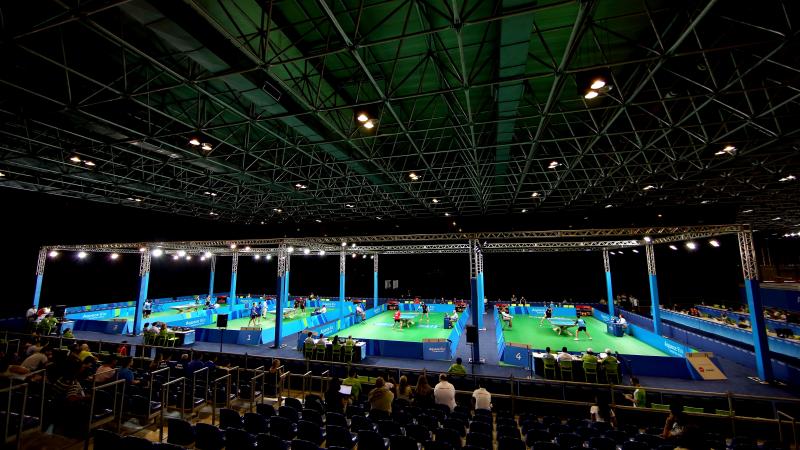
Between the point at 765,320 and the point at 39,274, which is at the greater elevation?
the point at 39,274

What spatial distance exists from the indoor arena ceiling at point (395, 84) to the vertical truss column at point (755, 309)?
3505mm

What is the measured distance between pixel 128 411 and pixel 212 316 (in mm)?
24750

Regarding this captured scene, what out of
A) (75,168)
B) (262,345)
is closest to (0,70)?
(75,168)

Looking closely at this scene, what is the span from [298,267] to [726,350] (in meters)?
45.0

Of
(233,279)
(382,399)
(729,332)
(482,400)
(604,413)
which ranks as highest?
(233,279)

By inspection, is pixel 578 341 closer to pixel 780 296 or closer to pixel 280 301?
pixel 280 301

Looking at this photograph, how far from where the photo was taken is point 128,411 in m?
8.41

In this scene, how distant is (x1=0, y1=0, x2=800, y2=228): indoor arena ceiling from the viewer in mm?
6727

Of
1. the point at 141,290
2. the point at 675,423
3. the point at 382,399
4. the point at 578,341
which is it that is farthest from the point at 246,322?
the point at 675,423

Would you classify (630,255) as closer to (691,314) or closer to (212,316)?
(691,314)

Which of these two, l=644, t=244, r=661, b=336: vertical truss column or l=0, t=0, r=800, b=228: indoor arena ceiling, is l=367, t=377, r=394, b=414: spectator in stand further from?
l=644, t=244, r=661, b=336: vertical truss column

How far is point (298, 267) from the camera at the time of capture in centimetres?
4891

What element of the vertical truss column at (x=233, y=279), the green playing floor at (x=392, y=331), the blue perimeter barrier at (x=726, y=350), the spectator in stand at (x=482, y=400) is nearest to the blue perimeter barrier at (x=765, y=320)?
the blue perimeter barrier at (x=726, y=350)

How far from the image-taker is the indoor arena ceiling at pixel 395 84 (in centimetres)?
673
